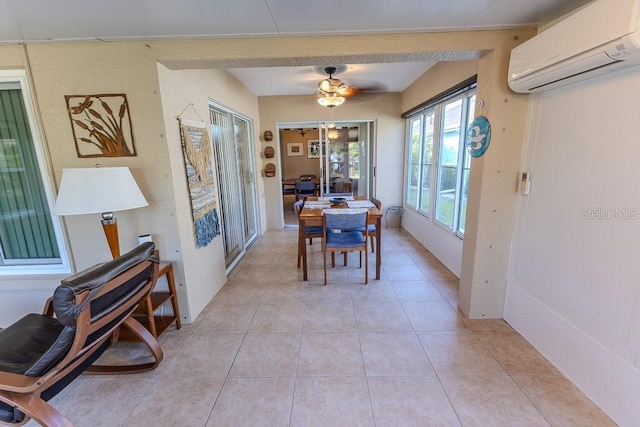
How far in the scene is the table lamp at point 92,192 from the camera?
5.52 feet

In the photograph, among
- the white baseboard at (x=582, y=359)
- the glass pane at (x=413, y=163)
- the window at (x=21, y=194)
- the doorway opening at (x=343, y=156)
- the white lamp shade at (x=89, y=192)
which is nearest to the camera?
the white baseboard at (x=582, y=359)

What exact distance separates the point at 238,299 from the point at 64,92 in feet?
6.90

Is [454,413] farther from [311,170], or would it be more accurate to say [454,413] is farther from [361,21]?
[311,170]

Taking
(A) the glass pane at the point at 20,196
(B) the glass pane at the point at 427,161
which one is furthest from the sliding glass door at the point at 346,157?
(A) the glass pane at the point at 20,196

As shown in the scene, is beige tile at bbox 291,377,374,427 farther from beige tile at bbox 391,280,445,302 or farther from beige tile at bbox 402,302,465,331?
beige tile at bbox 391,280,445,302

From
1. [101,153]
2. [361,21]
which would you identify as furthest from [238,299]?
[361,21]

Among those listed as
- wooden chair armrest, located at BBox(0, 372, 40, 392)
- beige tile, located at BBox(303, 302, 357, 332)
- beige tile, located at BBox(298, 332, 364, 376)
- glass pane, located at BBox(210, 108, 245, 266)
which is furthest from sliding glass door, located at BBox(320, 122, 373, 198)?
wooden chair armrest, located at BBox(0, 372, 40, 392)

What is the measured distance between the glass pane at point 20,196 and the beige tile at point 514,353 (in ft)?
11.1

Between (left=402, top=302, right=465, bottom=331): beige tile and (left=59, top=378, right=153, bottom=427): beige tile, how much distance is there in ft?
6.34

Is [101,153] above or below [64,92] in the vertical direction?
below

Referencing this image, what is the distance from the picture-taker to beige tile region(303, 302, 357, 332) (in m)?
2.22

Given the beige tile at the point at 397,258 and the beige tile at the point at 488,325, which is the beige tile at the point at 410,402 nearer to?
the beige tile at the point at 488,325

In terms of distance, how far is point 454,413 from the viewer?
1.47 metres

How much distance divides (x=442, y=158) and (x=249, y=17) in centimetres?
276
